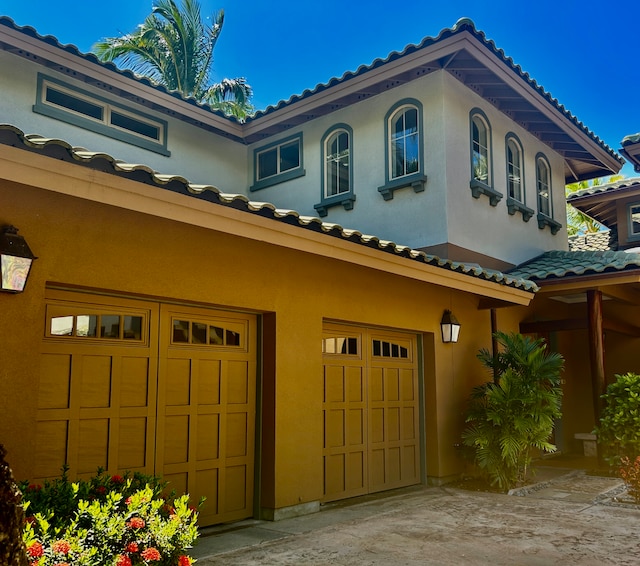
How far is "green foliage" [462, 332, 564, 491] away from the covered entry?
3653 millimetres

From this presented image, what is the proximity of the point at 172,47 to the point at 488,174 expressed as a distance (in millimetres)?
14654

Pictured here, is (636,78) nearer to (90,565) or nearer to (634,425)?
(634,425)

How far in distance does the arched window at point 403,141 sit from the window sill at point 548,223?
12.2 ft

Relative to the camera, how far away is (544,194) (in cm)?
1325

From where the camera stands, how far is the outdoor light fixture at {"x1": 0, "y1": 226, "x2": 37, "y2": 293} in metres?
4.59

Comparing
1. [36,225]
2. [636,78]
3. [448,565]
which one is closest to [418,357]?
[448,565]

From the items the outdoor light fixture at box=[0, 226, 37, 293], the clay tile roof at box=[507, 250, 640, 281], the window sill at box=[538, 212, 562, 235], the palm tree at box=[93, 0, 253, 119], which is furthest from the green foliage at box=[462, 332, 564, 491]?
the palm tree at box=[93, 0, 253, 119]

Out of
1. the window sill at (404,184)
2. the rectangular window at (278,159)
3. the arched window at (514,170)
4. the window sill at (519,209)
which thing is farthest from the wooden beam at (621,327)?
the rectangular window at (278,159)

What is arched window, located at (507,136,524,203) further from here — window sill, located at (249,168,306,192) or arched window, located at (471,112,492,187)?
window sill, located at (249,168,306,192)

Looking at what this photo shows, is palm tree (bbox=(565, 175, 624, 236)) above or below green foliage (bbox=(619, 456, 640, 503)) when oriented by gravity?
above

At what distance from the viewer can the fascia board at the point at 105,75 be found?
8742 millimetres

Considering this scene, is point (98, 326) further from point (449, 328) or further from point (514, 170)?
point (514, 170)

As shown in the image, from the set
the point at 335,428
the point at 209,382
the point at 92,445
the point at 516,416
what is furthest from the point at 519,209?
the point at 92,445

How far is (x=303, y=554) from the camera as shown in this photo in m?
5.47
